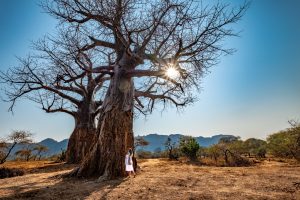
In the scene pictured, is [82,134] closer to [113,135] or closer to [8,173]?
[8,173]

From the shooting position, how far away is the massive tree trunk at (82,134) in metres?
15.1

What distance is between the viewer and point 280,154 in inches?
779

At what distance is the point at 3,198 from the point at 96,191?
1892mm

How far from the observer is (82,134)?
15.2 meters

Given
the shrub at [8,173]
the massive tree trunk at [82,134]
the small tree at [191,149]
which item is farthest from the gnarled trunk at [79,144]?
the small tree at [191,149]

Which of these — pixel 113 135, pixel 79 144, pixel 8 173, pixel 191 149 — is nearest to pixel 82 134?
pixel 79 144

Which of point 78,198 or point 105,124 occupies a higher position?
point 105,124

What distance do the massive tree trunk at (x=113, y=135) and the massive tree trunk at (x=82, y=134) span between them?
6375 millimetres

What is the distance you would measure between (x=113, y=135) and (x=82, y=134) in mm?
7234

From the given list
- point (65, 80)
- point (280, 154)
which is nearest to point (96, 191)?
point (65, 80)

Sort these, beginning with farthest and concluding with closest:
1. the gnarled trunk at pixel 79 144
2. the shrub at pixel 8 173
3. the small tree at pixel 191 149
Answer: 1. the small tree at pixel 191 149
2. the gnarled trunk at pixel 79 144
3. the shrub at pixel 8 173

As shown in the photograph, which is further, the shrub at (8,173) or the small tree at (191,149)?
the small tree at (191,149)

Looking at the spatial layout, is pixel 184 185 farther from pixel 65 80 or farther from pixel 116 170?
pixel 65 80

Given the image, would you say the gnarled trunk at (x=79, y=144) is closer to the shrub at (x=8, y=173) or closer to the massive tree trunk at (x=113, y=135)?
the shrub at (x=8, y=173)
